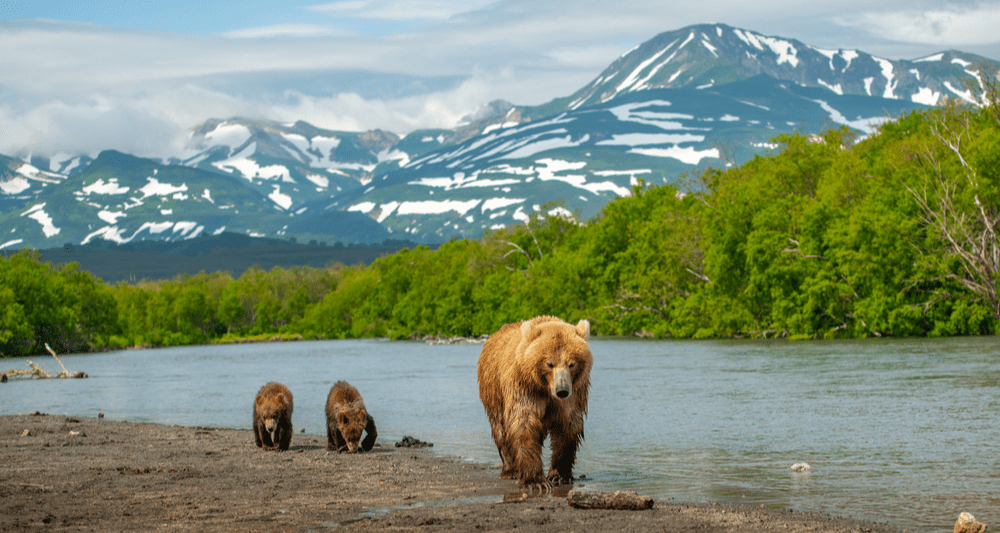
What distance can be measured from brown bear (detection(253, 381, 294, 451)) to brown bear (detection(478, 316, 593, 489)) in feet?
18.5

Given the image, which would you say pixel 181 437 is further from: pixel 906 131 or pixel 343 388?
pixel 906 131

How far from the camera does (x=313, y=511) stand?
409 inches

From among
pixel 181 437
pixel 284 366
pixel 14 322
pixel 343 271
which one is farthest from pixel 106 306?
pixel 181 437

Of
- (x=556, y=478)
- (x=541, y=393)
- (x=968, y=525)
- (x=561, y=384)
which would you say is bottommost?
(x=556, y=478)

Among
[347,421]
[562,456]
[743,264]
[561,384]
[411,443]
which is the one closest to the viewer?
[561,384]

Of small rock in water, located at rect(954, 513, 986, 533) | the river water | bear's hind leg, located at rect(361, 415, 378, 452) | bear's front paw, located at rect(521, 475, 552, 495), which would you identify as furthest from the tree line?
small rock in water, located at rect(954, 513, 986, 533)

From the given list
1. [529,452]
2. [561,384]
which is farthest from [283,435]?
[561,384]

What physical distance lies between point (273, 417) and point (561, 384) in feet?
25.6

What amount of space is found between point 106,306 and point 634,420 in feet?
308

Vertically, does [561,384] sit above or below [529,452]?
above

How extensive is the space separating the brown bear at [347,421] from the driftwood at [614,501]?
6.63 meters

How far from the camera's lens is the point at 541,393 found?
11094 mm

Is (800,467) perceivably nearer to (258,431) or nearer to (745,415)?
(745,415)

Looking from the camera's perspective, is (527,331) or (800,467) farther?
(800,467)
